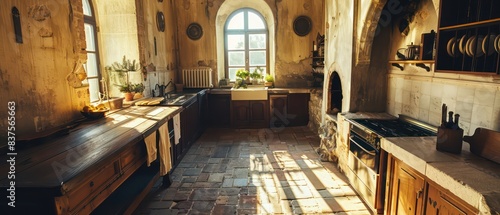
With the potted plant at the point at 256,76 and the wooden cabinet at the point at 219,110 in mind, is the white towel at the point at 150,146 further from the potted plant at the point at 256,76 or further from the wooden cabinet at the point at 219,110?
the potted plant at the point at 256,76

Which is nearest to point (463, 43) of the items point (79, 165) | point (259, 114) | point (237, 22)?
point (79, 165)

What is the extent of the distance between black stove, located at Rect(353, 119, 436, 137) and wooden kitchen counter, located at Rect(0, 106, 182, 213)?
8.43ft

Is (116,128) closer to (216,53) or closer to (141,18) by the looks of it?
(141,18)

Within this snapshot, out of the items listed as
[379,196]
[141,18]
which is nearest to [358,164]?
[379,196]

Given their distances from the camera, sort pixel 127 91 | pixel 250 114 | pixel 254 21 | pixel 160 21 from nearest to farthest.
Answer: pixel 127 91 < pixel 160 21 < pixel 250 114 < pixel 254 21

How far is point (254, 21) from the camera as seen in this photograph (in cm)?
771

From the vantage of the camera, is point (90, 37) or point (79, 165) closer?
point (79, 165)

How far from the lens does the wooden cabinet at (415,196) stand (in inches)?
76.2

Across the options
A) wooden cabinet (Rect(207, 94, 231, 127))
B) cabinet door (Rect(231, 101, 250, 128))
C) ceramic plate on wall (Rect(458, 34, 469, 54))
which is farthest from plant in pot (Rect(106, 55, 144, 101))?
ceramic plate on wall (Rect(458, 34, 469, 54))

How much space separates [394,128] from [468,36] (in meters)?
1.22

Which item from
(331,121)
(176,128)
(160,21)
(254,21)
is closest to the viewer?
(176,128)

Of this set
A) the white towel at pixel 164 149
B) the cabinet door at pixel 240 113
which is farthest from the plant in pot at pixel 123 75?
the cabinet door at pixel 240 113

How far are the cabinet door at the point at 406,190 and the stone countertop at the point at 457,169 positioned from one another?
0.39ft

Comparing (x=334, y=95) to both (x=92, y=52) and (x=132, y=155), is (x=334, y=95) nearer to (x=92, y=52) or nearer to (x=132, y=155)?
(x=132, y=155)
